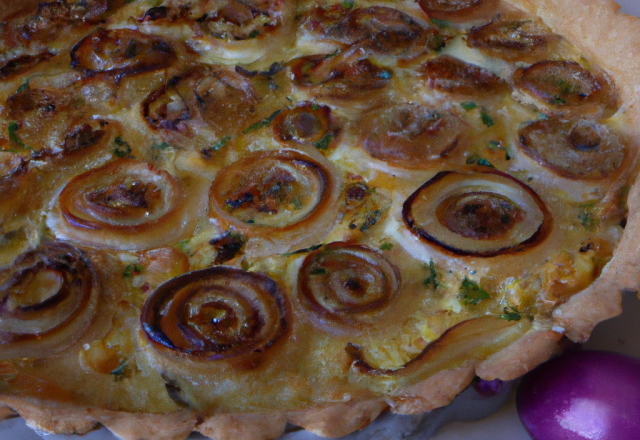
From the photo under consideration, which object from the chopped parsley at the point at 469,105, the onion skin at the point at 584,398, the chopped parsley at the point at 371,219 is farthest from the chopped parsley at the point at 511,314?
the chopped parsley at the point at 469,105

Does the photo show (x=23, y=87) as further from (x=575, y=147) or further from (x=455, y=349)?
(x=575, y=147)

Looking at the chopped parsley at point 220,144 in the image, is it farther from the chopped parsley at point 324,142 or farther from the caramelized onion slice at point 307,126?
the chopped parsley at point 324,142

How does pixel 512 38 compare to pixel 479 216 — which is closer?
pixel 479 216

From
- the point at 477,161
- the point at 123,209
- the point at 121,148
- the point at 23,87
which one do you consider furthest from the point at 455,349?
the point at 23,87

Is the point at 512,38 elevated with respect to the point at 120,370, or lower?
elevated

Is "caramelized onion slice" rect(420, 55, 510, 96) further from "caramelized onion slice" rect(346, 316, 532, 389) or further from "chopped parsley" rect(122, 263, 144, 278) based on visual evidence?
"chopped parsley" rect(122, 263, 144, 278)

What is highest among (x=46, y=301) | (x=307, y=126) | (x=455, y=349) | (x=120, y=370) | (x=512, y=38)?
(x=512, y=38)

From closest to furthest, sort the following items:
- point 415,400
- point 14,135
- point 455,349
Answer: point 415,400
point 455,349
point 14,135
